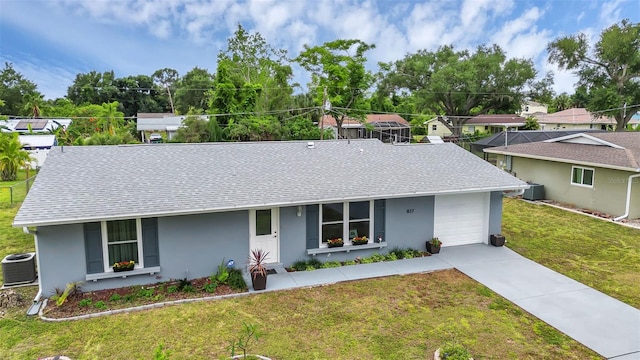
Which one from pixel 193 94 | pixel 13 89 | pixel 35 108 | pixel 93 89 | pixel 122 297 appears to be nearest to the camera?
pixel 122 297

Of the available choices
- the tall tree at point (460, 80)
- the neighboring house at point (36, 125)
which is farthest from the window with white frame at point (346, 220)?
the neighboring house at point (36, 125)

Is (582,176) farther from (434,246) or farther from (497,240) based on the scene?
(434,246)

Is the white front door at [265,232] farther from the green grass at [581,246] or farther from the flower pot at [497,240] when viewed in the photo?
the green grass at [581,246]

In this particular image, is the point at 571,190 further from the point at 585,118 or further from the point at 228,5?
the point at 585,118

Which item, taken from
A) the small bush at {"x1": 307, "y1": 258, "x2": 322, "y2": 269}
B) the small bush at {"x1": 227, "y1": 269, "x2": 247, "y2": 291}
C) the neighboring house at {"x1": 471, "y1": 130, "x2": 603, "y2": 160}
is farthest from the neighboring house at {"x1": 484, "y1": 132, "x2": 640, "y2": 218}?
the small bush at {"x1": 227, "y1": 269, "x2": 247, "y2": 291}

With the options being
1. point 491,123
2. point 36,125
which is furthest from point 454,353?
point 491,123

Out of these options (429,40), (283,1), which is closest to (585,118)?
(429,40)
